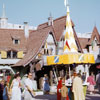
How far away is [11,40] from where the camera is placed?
119 feet

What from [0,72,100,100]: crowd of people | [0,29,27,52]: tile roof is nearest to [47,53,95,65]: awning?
[0,72,100,100]: crowd of people

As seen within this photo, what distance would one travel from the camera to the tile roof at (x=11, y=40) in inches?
1372

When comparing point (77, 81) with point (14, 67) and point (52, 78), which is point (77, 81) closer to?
point (52, 78)

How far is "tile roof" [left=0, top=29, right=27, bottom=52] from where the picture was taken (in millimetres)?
34856

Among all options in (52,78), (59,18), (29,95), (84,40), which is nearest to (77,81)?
(29,95)

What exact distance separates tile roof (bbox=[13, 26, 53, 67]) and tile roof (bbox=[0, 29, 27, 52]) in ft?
3.32

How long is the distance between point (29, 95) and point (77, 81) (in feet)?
11.7

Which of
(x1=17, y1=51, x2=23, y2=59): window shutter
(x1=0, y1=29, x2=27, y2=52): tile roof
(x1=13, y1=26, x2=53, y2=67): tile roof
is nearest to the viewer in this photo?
(x1=13, y1=26, x2=53, y2=67): tile roof

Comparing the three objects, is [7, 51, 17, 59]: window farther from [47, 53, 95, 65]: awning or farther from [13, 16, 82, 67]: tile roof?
[47, 53, 95, 65]: awning

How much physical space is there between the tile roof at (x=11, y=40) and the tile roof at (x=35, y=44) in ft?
3.32

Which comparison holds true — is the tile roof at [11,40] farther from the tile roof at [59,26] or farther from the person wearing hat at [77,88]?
the person wearing hat at [77,88]

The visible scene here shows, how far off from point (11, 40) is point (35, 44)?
3.80 meters

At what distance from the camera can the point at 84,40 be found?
136 ft

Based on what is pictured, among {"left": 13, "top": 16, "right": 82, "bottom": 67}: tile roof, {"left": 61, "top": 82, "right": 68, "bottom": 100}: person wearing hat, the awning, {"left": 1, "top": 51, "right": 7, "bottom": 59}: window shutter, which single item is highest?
{"left": 13, "top": 16, "right": 82, "bottom": 67}: tile roof
